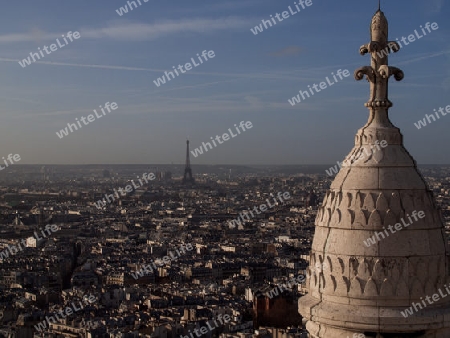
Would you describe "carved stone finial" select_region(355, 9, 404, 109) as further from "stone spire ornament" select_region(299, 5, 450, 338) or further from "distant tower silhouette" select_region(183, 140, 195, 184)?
"distant tower silhouette" select_region(183, 140, 195, 184)

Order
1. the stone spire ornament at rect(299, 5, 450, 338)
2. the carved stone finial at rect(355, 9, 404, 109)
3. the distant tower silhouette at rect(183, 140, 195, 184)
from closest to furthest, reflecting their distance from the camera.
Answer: the stone spire ornament at rect(299, 5, 450, 338), the carved stone finial at rect(355, 9, 404, 109), the distant tower silhouette at rect(183, 140, 195, 184)

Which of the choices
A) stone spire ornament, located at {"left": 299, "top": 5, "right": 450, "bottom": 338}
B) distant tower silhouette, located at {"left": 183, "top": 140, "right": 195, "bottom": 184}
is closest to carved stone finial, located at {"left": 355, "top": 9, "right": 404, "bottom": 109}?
stone spire ornament, located at {"left": 299, "top": 5, "right": 450, "bottom": 338}

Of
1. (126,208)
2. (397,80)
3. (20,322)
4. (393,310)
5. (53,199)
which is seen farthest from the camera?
(53,199)

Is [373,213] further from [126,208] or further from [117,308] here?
[126,208]

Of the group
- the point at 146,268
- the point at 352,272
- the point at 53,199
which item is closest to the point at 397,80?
the point at 352,272

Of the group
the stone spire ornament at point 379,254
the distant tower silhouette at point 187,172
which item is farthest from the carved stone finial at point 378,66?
the distant tower silhouette at point 187,172

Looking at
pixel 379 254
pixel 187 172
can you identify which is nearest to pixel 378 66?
pixel 379 254

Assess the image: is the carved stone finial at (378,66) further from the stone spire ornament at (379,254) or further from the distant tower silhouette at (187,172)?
the distant tower silhouette at (187,172)

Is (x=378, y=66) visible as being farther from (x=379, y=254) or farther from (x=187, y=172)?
(x=187, y=172)
